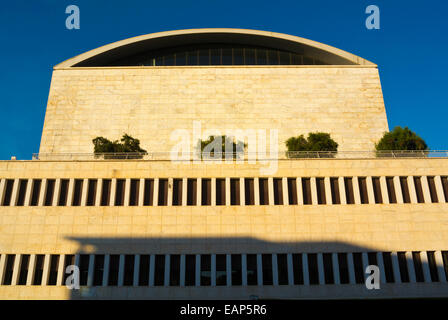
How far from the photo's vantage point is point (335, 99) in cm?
4709

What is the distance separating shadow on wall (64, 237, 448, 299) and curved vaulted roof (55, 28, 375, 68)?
30644mm

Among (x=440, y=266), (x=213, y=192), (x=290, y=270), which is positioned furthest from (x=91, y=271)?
(x=440, y=266)

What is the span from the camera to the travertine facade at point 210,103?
4538 cm

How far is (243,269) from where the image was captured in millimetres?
29781

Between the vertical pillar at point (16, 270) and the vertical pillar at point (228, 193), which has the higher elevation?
the vertical pillar at point (228, 193)

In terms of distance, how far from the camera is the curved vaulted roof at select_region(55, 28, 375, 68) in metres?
50.4

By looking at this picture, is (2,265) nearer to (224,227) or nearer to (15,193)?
(15,193)

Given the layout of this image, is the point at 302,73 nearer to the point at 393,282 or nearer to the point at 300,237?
the point at 300,237

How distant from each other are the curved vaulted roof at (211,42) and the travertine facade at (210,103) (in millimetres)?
2788

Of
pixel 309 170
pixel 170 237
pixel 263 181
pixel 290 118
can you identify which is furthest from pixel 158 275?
pixel 290 118

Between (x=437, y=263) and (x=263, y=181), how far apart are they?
16148 millimetres

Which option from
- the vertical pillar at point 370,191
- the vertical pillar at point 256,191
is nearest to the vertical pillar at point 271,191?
the vertical pillar at point 256,191

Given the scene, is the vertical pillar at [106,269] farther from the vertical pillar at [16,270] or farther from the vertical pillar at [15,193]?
the vertical pillar at [15,193]

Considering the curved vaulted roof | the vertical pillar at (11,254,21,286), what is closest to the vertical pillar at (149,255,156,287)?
the vertical pillar at (11,254,21,286)
